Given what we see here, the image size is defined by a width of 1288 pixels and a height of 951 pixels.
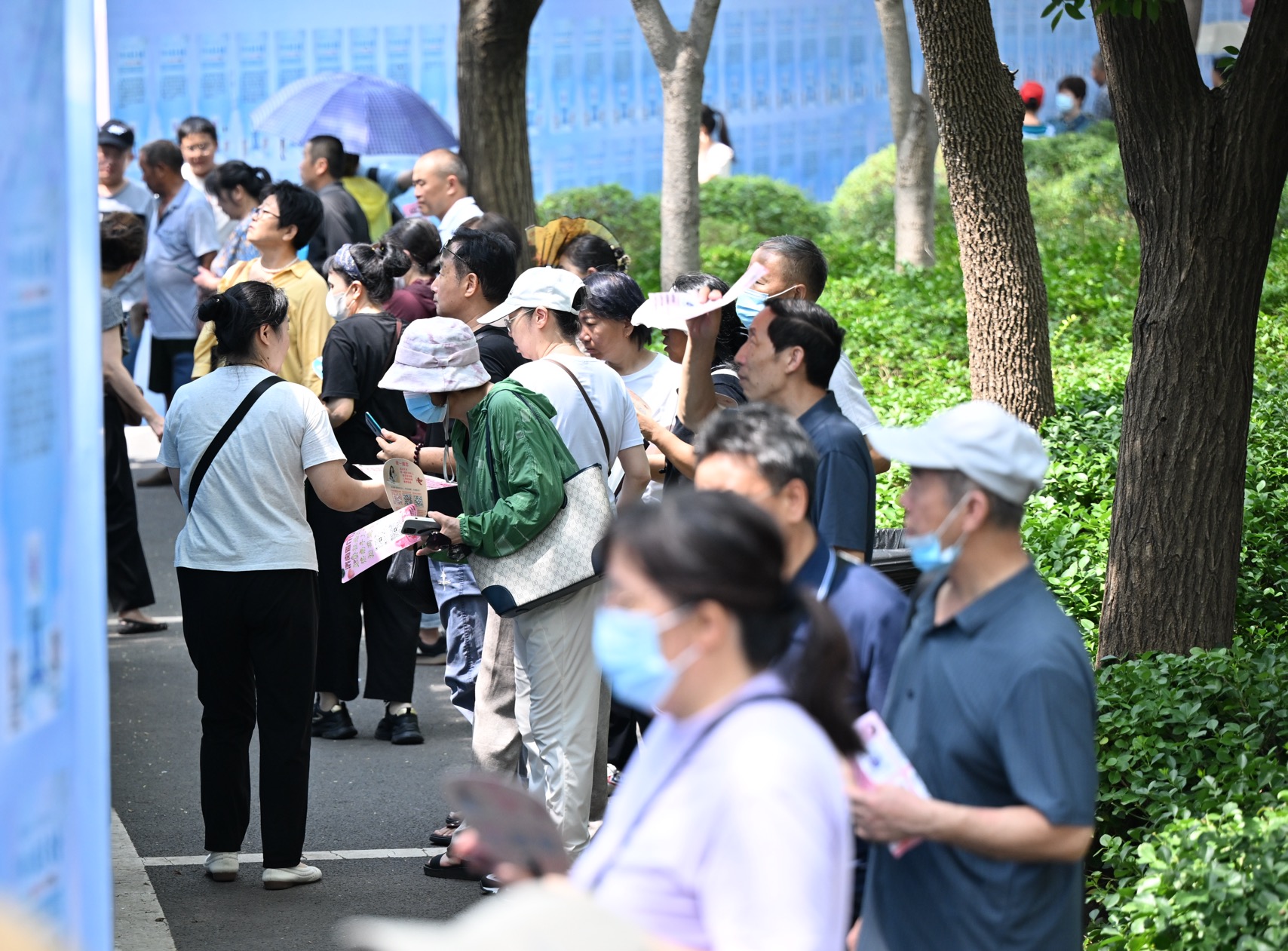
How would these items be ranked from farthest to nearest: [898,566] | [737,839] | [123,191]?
1. [123,191]
2. [898,566]
3. [737,839]

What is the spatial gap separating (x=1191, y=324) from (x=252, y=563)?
3.35 m

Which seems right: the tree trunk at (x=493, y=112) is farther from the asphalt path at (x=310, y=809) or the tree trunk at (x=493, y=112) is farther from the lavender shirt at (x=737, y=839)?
the lavender shirt at (x=737, y=839)

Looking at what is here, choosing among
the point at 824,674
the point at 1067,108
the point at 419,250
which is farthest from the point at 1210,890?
the point at 1067,108

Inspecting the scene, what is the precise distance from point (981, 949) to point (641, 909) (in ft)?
2.54

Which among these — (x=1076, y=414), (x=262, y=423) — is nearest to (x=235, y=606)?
(x=262, y=423)

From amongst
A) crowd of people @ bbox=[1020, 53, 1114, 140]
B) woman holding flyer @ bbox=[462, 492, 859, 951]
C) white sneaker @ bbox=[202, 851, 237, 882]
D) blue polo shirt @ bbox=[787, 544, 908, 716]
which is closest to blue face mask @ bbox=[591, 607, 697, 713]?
woman holding flyer @ bbox=[462, 492, 859, 951]

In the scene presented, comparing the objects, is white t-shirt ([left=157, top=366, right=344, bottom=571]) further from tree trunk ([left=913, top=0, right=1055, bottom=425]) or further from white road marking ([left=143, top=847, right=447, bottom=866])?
tree trunk ([left=913, top=0, right=1055, bottom=425])

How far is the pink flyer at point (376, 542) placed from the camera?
17.0ft

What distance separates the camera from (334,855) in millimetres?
5711

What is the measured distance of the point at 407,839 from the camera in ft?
19.3

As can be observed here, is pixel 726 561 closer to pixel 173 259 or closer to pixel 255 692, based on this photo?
pixel 255 692

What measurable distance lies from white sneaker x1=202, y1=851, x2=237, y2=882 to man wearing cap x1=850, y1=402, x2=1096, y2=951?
3054 mm

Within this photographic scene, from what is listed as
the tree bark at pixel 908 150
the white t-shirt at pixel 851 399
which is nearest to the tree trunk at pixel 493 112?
the tree bark at pixel 908 150

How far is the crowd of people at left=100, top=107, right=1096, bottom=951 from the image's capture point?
2275 millimetres
